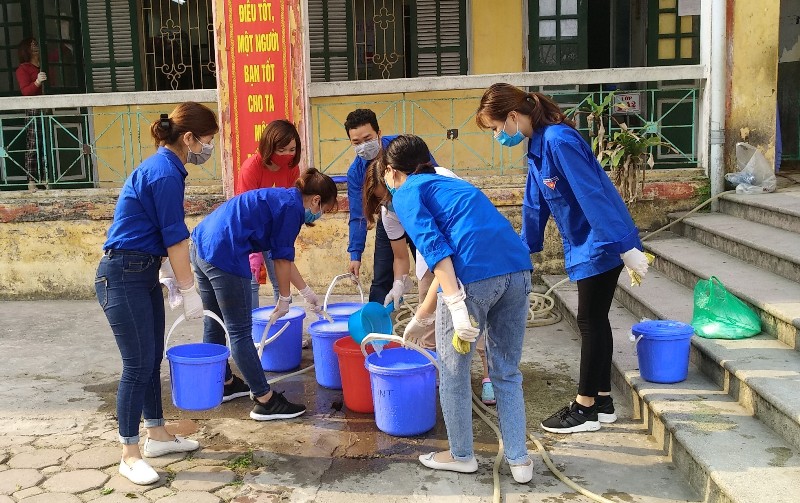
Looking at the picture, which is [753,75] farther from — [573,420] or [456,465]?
[456,465]

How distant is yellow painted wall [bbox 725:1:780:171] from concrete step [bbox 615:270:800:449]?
2.72 metres

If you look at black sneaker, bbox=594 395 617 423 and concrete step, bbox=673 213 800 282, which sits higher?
concrete step, bbox=673 213 800 282

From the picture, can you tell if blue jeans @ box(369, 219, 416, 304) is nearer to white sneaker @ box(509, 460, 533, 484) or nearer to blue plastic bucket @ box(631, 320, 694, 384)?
blue plastic bucket @ box(631, 320, 694, 384)

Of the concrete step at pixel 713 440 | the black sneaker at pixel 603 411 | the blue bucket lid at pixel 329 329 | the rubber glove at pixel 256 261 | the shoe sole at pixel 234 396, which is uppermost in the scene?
the rubber glove at pixel 256 261

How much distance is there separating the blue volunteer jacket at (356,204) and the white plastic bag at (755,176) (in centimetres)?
373

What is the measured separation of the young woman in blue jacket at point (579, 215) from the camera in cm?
376

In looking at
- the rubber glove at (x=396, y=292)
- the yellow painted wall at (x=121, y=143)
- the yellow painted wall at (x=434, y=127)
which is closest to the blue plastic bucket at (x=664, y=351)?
the rubber glove at (x=396, y=292)

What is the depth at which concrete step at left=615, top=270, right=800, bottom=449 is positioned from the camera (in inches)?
138

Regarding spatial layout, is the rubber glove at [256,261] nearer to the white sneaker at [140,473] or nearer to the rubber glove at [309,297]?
the rubber glove at [309,297]

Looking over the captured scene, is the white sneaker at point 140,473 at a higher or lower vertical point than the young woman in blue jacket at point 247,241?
lower

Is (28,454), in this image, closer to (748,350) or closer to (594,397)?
(594,397)

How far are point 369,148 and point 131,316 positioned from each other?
6.49ft

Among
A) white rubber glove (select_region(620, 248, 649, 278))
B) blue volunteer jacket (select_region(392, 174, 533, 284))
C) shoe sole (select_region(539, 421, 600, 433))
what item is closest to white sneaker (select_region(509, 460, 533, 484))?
shoe sole (select_region(539, 421, 600, 433))

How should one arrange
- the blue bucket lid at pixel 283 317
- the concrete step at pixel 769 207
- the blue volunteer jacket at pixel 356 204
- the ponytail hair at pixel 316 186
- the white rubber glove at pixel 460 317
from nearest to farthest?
1. the white rubber glove at pixel 460 317
2. the ponytail hair at pixel 316 186
3. the blue bucket lid at pixel 283 317
4. the blue volunteer jacket at pixel 356 204
5. the concrete step at pixel 769 207
